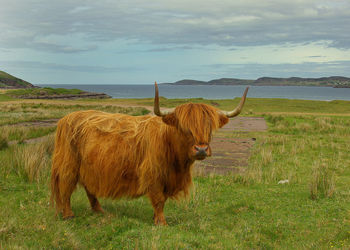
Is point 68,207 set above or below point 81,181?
below

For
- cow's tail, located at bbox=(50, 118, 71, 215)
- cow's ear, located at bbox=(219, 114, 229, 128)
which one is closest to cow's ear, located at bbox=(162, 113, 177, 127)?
cow's ear, located at bbox=(219, 114, 229, 128)

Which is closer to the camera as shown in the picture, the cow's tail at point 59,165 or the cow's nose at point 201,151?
the cow's nose at point 201,151

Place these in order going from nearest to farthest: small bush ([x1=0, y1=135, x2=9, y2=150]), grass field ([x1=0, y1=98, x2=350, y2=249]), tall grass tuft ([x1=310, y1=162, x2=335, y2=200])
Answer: grass field ([x1=0, y1=98, x2=350, y2=249]) → tall grass tuft ([x1=310, y1=162, x2=335, y2=200]) → small bush ([x1=0, y1=135, x2=9, y2=150])

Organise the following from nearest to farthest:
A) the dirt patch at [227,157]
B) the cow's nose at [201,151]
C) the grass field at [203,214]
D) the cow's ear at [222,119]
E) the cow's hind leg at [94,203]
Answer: the cow's nose at [201,151], the grass field at [203,214], the cow's ear at [222,119], the cow's hind leg at [94,203], the dirt patch at [227,157]

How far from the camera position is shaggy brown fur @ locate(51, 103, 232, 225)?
448 cm

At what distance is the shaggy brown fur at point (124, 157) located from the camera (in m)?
4.48

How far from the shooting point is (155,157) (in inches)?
176

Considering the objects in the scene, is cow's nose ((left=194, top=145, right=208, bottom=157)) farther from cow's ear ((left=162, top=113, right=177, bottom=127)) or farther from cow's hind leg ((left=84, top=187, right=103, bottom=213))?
cow's hind leg ((left=84, top=187, right=103, bottom=213))

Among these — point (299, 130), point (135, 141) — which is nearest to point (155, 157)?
point (135, 141)

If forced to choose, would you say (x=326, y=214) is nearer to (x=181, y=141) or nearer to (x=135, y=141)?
(x=181, y=141)

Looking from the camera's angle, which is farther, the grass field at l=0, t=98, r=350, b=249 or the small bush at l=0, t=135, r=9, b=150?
the small bush at l=0, t=135, r=9, b=150

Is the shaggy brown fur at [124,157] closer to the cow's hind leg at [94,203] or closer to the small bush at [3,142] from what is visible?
the cow's hind leg at [94,203]

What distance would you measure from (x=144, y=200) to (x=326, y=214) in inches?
128

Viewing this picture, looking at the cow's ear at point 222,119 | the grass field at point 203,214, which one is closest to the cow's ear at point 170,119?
the cow's ear at point 222,119
